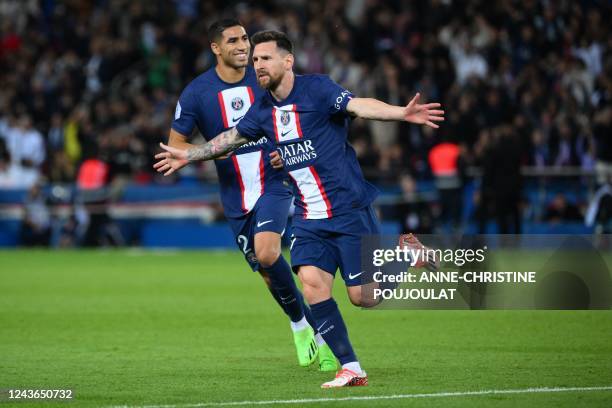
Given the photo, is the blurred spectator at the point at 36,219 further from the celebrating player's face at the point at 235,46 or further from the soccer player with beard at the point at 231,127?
the celebrating player's face at the point at 235,46

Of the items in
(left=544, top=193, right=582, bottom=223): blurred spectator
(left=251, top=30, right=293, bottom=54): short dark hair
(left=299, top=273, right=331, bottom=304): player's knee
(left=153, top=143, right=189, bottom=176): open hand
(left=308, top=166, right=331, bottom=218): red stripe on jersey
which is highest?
(left=251, top=30, right=293, bottom=54): short dark hair

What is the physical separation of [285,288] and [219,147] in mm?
1433

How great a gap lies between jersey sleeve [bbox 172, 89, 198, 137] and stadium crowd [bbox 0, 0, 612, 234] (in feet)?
37.8

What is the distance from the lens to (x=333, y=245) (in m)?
8.59

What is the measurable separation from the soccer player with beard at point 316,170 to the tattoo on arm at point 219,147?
29 centimetres

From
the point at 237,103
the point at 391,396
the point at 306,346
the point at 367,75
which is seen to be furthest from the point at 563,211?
the point at 391,396

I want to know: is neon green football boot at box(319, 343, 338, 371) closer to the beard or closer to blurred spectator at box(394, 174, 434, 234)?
the beard

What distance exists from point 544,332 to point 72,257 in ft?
44.8

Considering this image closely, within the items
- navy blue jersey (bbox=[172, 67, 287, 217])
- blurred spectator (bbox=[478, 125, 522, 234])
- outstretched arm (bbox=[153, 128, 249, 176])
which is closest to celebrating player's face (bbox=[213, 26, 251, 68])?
navy blue jersey (bbox=[172, 67, 287, 217])

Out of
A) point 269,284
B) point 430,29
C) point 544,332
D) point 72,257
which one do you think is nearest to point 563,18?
point 430,29

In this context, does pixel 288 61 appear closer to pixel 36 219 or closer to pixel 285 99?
pixel 285 99

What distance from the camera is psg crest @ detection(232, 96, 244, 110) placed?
34.1 feet

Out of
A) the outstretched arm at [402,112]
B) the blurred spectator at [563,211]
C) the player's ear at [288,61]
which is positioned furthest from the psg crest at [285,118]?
the blurred spectator at [563,211]

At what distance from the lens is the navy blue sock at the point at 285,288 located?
9828 millimetres
